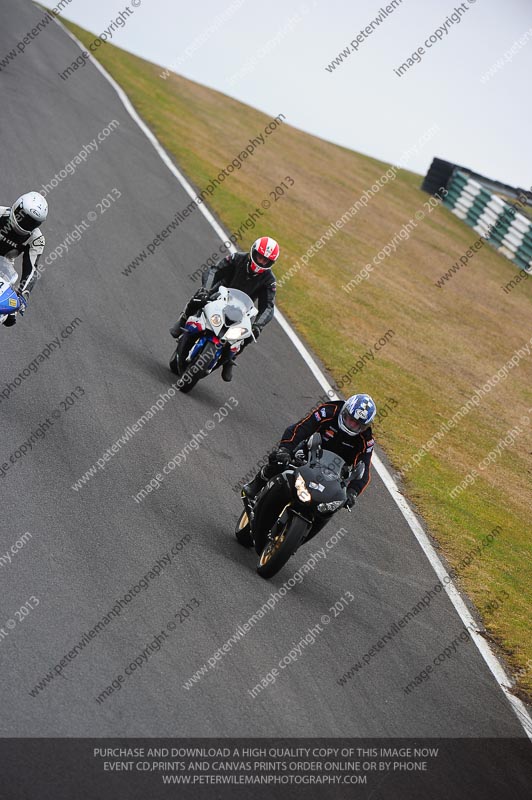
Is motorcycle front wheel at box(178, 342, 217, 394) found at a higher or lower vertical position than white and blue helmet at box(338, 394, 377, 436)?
lower

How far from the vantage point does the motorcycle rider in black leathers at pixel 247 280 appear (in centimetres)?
1381

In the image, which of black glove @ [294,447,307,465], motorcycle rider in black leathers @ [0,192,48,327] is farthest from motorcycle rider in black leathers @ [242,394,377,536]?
motorcycle rider in black leathers @ [0,192,48,327]

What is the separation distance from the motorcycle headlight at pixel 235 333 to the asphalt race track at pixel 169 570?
0.81 m

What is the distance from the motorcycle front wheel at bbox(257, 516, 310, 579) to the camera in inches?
376

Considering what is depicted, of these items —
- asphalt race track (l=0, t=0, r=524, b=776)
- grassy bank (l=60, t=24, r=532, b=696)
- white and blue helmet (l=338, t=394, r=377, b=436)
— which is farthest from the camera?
grassy bank (l=60, t=24, r=532, b=696)

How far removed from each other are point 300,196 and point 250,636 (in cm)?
2264

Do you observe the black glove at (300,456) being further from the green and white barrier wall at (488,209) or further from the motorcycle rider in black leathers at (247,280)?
the green and white barrier wall at (488,209)

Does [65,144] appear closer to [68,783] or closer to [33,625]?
[33,625]

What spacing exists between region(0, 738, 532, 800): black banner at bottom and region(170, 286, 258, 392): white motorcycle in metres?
6.10

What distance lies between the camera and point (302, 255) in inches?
961

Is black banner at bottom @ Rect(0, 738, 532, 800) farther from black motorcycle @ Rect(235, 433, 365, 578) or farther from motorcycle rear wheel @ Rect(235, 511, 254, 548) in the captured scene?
motorcycle rear wheel @ Rect(235, 511, 254, 548)

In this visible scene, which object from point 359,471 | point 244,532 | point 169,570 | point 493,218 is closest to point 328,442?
point 359,471

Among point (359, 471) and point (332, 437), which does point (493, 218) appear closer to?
point (332, 437)

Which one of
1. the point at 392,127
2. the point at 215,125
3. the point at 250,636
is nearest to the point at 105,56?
the point at 215,125
